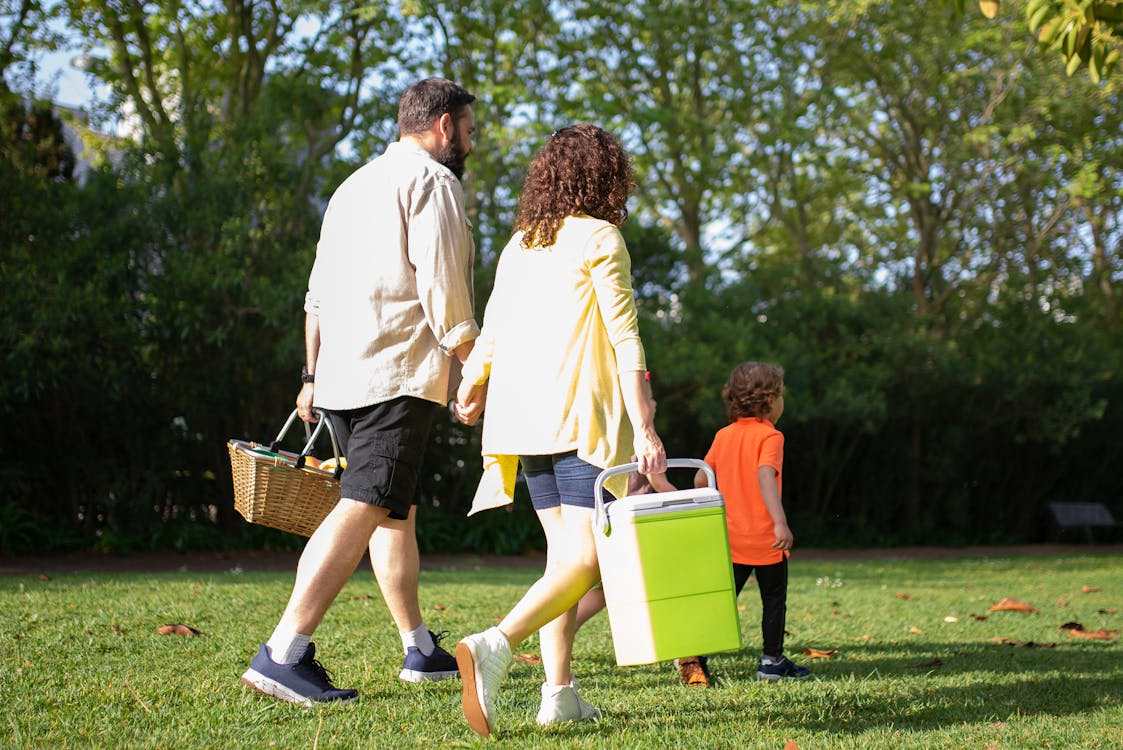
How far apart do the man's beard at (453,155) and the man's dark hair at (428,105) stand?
0.09 metres

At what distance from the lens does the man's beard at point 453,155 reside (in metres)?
3.82

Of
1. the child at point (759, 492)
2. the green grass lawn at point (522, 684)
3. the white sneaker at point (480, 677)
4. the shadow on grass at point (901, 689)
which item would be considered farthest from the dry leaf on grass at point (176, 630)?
the child at point (759, 492)

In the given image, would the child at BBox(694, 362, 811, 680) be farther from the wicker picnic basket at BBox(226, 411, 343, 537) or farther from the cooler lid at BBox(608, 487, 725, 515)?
the wicker picnic basket at BBox(226, 411, 343, 537)

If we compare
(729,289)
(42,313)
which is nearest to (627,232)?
(729,289)

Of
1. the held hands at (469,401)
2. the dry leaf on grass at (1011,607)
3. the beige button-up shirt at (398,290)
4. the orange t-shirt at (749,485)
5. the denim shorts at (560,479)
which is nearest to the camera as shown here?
the denim shorts at (560,479)

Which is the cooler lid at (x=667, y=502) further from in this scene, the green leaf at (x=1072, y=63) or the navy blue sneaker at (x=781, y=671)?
the green leaf at (x=1072, y=63)

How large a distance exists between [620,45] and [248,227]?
8302mm

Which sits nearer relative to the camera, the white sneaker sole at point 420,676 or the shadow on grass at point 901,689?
the shadow on grass at point 901,689

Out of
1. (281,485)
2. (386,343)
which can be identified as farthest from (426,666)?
(386,343)

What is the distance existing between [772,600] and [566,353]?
69.5 inches

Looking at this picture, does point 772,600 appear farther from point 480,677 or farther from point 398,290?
point 398,290

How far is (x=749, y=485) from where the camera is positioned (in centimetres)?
443

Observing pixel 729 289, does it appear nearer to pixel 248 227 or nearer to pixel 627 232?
pixel 627 232

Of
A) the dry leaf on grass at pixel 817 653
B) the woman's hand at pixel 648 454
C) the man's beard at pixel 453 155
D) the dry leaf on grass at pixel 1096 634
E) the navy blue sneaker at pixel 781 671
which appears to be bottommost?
the dry leaf on grass at pixel 1096 634
